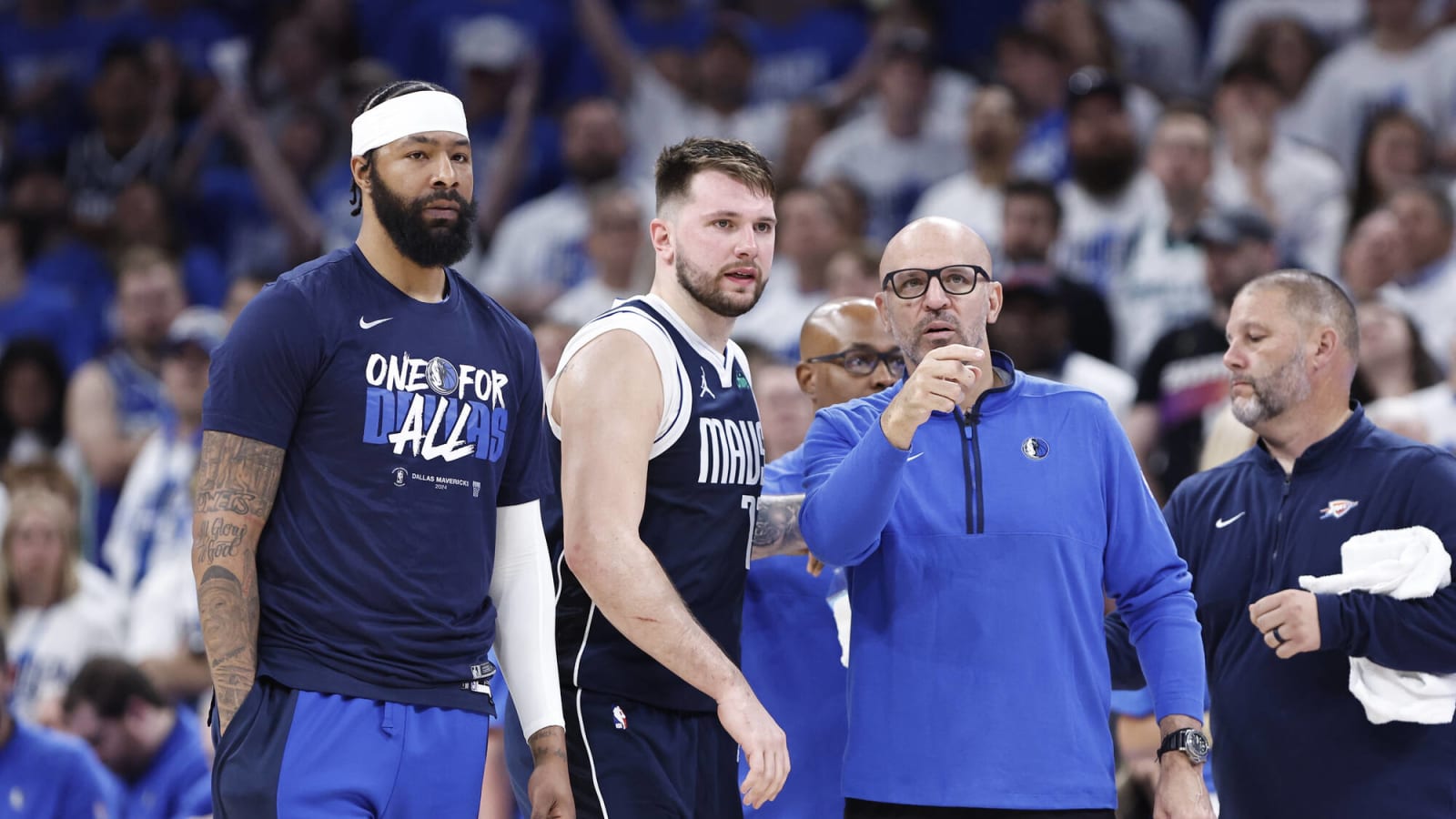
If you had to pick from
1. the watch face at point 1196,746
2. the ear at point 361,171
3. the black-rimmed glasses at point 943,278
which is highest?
the ear at point 361,171

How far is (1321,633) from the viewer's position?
16.1ft

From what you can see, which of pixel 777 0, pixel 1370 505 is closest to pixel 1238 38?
pixel 777 0

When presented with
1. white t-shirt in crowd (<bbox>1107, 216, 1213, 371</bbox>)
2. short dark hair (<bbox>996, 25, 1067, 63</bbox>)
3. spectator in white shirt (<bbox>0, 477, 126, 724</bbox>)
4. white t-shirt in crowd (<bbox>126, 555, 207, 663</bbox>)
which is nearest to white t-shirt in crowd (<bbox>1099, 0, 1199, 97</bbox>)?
short dark hair (<bbox>996, 25, 1067, 63</bbox>)

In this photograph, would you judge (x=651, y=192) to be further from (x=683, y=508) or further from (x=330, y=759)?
(x=330, y=759)

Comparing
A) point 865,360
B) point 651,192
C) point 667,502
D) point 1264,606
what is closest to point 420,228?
point 667,502

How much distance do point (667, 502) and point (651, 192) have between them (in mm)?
7387

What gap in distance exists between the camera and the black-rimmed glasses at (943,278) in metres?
4.60

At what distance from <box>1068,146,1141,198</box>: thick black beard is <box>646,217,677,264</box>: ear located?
5.55 metres

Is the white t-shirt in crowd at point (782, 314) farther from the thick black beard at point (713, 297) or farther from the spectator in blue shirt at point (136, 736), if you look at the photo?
the thick black beard at point (713, 297)

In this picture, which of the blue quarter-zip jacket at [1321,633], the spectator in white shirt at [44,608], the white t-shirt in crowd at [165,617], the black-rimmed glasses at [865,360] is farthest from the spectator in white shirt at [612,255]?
the blue quarter-zip jacket at [1321,633]

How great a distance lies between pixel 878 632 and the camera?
14.9 feet

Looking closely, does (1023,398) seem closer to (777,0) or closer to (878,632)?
(878,632)

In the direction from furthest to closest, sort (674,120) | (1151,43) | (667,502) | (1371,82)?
(674,120), (1151,43), (1371,82), (667,502)

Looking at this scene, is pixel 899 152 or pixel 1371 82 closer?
pixel 1371 82
